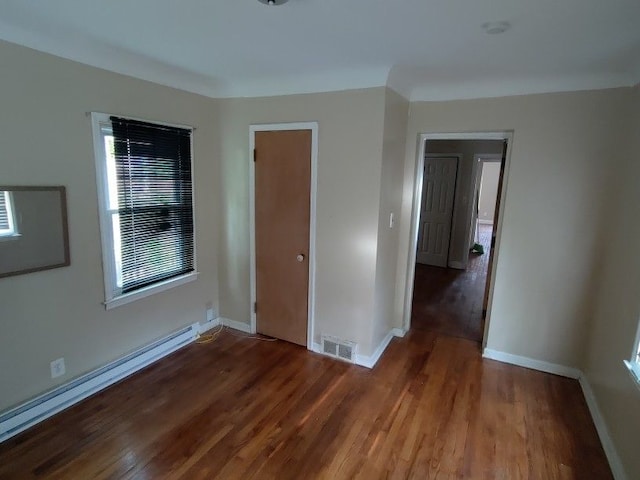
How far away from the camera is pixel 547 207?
2.85 m

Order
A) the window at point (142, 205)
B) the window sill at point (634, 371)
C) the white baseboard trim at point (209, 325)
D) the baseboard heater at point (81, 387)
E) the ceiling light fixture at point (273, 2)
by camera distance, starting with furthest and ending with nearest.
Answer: the white baseboard trim at point (209, 325) → the window at point (142, 205) → the baseboard heater at point (81, 387) → the window sill at point (634, 371) → the ceiling light fixture at point (273, 2)

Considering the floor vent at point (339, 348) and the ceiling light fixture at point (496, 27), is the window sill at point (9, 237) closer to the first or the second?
the floor vent at point (339, 348)

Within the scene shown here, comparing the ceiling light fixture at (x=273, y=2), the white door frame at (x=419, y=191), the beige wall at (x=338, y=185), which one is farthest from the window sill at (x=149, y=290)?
the ceiling light fixture at (x=273, y=2)

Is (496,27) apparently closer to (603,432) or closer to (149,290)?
(603,432)

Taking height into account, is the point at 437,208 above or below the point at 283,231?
above

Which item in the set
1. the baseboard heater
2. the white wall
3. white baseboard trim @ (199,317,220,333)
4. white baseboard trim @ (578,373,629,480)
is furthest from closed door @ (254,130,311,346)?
the white wall

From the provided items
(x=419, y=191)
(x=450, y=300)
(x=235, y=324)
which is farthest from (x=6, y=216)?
(x=450, y=300)

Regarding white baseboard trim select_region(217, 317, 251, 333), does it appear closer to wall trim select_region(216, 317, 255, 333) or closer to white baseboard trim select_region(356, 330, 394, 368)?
wall trim select_region(216, 317, 255, 333)

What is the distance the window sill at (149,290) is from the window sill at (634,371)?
327 centimetres

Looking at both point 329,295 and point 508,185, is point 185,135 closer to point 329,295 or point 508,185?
point 329,295

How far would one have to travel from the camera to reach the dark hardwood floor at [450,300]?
12.9 feet

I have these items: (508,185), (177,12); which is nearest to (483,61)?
(508,185)

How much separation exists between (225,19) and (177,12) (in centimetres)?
24

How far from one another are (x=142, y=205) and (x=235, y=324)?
5.12 ft
